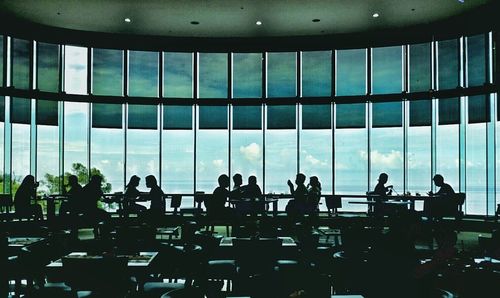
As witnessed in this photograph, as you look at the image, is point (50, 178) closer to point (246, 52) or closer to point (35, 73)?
point (35, 73)

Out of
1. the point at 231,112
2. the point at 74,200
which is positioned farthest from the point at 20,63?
the point at 231,112

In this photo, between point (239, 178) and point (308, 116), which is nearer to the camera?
point (239, 178)

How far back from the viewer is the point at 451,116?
12.9 m

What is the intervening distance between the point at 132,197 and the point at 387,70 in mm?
7982

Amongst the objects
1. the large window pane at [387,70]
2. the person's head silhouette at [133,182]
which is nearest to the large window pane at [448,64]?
the large window pane at [387,70]

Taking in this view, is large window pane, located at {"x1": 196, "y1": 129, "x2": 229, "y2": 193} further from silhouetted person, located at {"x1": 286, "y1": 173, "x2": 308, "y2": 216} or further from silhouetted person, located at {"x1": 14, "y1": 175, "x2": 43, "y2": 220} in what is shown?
silhouetted person, located at {"x1": 14, "y1": 175, "x2": 43, "y2": 220}

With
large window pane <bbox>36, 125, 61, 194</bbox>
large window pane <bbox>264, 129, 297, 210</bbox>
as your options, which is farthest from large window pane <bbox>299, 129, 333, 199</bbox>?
large window pane <bbox>36, 125, 61, 194</bbox>

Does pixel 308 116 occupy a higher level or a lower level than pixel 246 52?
lower

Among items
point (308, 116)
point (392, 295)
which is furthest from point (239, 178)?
point (392, 295)

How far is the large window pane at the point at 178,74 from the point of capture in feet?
46.9

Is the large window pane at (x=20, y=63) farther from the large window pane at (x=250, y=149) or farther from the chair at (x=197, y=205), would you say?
the large window pane at (x=250, y=149)

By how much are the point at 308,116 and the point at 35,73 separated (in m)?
7.94

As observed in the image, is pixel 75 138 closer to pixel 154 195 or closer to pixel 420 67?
pixel 154 195

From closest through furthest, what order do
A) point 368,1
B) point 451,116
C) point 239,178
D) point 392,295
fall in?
point 392,295 → point 368,1 → point 239,178 → point 451,116
